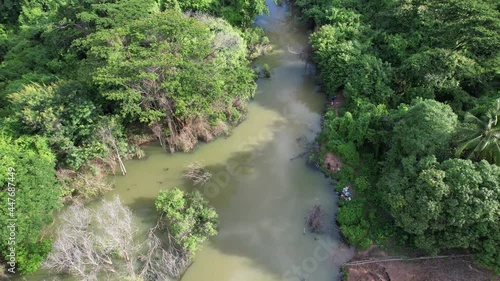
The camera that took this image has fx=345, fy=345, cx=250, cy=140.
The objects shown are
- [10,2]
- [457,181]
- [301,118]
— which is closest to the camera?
[457,181]

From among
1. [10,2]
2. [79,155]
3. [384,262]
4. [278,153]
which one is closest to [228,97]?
[278,153]

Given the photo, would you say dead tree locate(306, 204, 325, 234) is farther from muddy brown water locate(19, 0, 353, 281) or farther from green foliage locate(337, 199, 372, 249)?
green foliage locate(337, 199, 372, 249)

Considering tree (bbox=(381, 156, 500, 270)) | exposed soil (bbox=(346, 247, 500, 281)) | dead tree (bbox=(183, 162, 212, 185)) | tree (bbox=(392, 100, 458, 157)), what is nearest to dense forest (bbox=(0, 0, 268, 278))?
dead tree (bbox=(183, 162, 212, 185))

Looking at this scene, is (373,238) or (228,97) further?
(228,97)

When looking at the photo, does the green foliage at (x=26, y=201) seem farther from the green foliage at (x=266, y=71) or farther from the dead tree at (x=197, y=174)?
the green foliage at (x=266, y=71)

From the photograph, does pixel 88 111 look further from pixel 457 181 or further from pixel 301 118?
pixel 457 181

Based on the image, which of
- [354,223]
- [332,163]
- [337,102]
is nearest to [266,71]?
[337,102]
